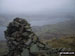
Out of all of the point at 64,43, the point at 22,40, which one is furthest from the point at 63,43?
the point at 22,40

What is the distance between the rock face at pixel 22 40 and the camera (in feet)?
22.6

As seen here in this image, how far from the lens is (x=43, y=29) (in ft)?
23.5

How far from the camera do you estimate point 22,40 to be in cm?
696

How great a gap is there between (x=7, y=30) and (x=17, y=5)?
95 cm

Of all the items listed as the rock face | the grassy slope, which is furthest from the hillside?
the rock face

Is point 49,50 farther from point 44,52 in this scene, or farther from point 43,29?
point 43,29

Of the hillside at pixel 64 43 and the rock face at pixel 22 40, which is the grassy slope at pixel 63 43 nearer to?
the hillside at pixel 64 43

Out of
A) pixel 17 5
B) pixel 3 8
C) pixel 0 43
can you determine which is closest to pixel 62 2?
pixel 17 5

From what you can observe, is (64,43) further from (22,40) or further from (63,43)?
(22,40)

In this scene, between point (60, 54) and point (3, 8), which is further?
point (3, 8)

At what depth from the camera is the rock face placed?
690 cm

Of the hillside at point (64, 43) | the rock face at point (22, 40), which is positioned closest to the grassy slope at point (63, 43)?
the hillside at point (64, 43)

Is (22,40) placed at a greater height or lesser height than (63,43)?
greater

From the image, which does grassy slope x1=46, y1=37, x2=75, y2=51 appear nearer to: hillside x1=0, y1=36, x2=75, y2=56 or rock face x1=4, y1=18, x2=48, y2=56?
hillside x1=0, y1=36, x2=75, y2=56
